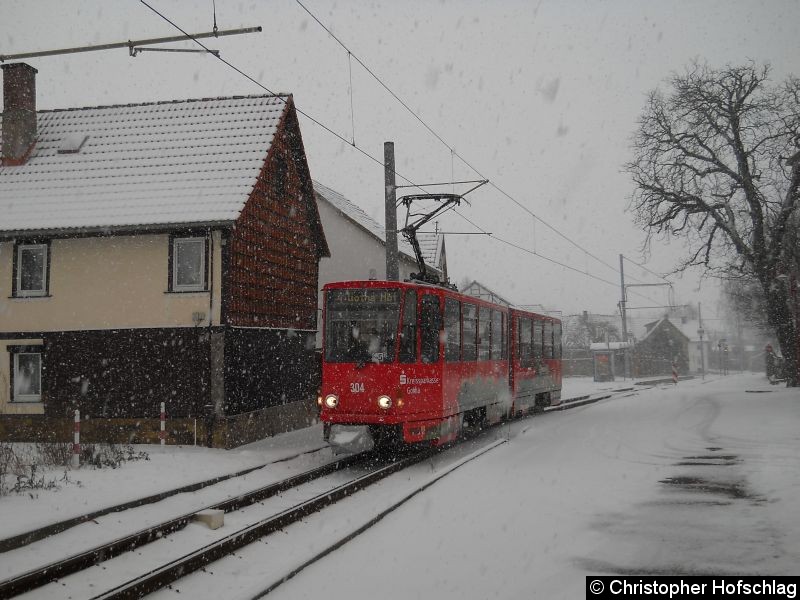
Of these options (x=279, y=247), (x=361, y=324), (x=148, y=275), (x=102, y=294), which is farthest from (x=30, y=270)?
(x=361, y=324)

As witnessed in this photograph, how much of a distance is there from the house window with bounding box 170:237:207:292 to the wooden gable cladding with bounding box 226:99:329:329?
854mm

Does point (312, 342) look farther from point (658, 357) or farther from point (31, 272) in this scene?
point (658, 357)

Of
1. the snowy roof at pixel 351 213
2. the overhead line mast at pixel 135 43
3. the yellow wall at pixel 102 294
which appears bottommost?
the yellow wall at pixel 102 294

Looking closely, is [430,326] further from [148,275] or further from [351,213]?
[351,213]

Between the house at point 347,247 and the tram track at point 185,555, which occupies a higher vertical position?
the house at point 347,247

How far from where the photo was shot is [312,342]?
22719 millimetres

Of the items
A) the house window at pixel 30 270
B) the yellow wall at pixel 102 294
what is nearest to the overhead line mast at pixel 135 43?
the yellow wall at pixel 102 294

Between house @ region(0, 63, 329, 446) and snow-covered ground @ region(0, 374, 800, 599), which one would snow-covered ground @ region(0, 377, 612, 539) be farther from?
house @ region(0, 63, 329, 446)

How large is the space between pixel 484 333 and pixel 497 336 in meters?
1.40

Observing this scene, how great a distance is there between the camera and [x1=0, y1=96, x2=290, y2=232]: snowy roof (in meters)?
17.3

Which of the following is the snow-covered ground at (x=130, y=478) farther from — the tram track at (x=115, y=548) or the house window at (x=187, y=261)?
the house window at (x=187, y=261)

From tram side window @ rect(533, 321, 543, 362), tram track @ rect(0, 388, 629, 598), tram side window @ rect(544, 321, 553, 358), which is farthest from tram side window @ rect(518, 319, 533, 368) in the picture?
tram track @ rect(0, 388, 629, 598)

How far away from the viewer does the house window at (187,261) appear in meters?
17.3

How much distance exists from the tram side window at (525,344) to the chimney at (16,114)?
14060mm
